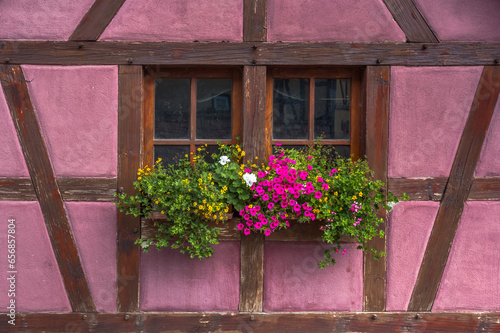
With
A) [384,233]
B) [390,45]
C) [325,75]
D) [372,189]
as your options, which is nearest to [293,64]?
[325,75]

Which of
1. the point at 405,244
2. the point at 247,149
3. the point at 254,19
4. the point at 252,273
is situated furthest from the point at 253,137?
the point at 405,244

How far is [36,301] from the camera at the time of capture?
297 centimetres

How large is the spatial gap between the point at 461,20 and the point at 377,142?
1.04 meters

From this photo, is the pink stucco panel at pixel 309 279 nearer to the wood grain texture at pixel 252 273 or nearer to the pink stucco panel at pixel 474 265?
the wood grain texture at pixel 252 273

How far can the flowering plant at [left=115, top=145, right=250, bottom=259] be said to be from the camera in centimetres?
267

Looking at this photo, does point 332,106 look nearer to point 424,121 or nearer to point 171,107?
point 424,121

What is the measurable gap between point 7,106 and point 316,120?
7.20 ft

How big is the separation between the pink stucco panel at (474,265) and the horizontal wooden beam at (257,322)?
89 millimetres

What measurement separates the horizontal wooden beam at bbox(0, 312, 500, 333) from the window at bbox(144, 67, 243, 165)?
1151 millimetres

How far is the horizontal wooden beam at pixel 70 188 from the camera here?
2943mm

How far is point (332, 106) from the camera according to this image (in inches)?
123

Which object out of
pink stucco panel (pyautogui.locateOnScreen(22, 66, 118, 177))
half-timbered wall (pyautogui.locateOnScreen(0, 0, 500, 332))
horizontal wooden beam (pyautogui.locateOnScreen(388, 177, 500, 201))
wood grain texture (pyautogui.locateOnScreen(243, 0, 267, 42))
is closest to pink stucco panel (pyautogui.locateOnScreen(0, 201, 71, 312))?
half-timbered wall (pyautogui.locateOnScreen(0, 0, 500, 332))

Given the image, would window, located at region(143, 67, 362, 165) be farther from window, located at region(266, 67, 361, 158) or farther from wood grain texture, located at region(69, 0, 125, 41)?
wood grain texture, located at region(69, 0, 125, 41)

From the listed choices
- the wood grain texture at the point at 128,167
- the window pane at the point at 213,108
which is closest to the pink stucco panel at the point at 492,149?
the window pane at the point at 213,108
